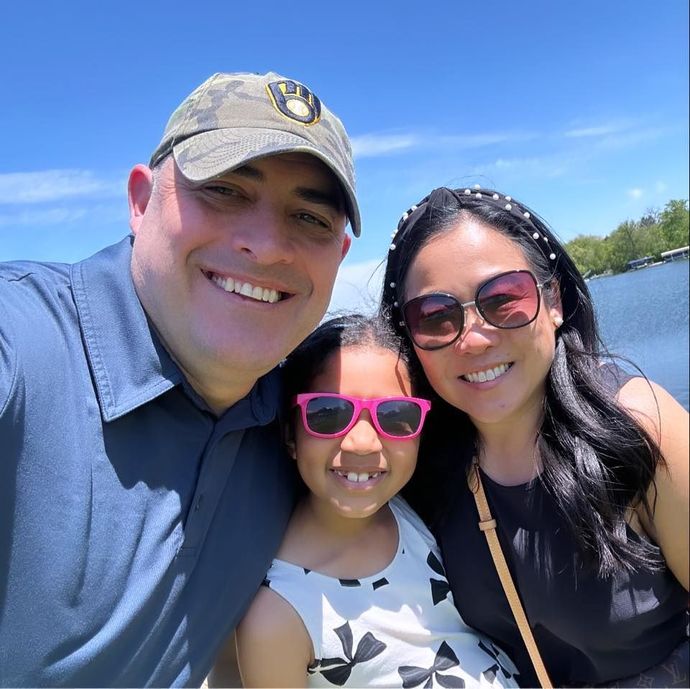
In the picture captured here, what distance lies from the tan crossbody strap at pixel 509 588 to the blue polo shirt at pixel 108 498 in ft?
2.92

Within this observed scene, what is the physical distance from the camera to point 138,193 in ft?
7.13

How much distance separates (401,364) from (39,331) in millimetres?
1445

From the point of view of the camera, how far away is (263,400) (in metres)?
2.25

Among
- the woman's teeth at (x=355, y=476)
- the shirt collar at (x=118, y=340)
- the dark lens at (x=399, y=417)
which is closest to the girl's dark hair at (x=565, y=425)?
Answer: the dark lens at (x=399, y=417)

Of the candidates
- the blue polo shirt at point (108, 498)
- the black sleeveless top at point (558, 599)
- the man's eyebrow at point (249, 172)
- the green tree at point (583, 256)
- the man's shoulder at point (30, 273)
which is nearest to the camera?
the blue polo shirt at point (108, 498)

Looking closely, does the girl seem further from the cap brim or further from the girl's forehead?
the cap brim

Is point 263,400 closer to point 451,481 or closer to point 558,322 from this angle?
point 451,481

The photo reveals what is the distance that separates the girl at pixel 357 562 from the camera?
2.07 m

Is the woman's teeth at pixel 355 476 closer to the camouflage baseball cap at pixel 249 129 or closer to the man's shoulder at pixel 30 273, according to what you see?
the camouflage baseball cap at pixel 249 129

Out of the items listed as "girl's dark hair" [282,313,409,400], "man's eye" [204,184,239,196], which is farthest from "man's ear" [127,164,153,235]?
"girl's dark hair" [282,313,409,400]

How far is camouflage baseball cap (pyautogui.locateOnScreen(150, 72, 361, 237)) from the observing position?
73.1 inches

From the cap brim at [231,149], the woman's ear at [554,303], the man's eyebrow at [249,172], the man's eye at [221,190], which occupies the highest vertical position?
the cap brim at [231,149]

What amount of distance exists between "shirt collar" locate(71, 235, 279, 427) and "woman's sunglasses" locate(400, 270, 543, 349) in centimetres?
88

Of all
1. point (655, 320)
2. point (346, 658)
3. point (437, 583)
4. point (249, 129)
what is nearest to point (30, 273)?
point (249, 129)
